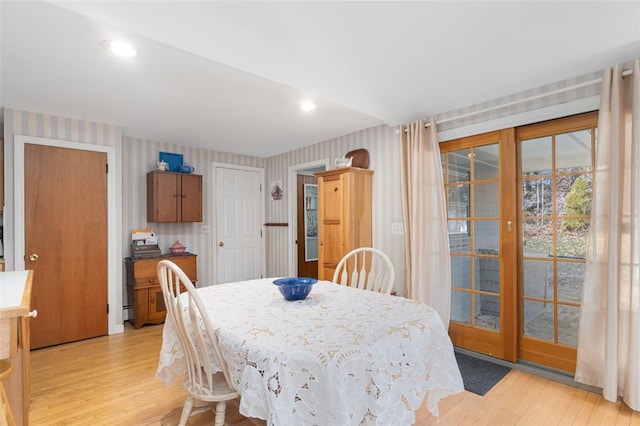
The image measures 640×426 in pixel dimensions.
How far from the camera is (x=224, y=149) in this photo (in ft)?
15.4

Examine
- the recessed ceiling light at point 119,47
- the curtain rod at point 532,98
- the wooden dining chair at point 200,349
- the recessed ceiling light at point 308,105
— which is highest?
the recessed ceiling light at point 119,47

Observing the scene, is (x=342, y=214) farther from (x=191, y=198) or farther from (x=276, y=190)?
(x=191, y=198)

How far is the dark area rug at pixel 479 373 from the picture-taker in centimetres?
235

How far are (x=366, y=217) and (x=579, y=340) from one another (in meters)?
2.07

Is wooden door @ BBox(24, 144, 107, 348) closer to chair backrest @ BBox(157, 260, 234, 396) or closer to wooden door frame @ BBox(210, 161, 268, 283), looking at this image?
wooden door frame @ BBox(210, 161, 268, 283)

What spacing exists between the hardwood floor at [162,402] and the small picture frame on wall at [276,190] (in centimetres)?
284

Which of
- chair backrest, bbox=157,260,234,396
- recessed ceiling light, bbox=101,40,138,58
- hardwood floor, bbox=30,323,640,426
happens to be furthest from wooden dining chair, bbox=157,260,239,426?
recessed ceiling light, bbox=101,40,138,58

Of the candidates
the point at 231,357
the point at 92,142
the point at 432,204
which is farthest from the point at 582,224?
the point at 92,142

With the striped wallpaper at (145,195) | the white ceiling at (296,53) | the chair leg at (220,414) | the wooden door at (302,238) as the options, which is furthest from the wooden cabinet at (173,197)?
the chair leg at (220,414)

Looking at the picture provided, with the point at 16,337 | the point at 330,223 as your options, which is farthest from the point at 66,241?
the point at 330,223

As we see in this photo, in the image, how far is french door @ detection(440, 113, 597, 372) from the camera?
2461 mm

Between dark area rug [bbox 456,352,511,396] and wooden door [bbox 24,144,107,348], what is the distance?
11.8ft

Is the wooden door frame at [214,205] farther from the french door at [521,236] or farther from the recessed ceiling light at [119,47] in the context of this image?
the french door at [521,236]

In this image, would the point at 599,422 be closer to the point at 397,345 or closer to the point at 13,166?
the point at 397,345
